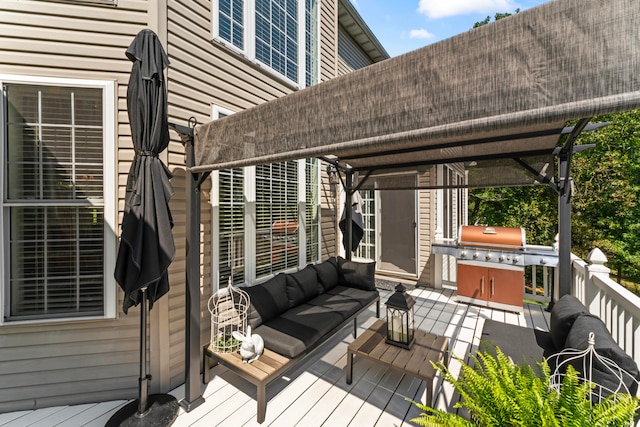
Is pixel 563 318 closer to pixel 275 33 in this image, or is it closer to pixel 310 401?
pixel 310 401

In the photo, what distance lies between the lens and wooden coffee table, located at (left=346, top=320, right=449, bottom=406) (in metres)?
2.31

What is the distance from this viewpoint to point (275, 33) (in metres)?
4.05

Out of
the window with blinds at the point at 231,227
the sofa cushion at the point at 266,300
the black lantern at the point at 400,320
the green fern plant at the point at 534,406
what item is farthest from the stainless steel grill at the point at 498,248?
the window with blinds at the point at 231,227

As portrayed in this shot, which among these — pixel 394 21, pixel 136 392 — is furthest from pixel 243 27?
pixel 394 21

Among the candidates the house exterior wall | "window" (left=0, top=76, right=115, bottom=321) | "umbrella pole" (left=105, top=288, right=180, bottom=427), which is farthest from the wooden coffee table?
"window" (left=0, top=76, right=115, bottom=321)

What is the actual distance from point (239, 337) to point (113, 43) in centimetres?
298

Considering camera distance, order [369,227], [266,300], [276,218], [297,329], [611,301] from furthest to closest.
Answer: [369,227], [276,218], [266,300], [297,329], [611,301]

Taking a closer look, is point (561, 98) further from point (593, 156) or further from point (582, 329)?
point (593, 156)

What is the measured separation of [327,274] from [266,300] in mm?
1340

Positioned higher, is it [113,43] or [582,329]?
[113,43]

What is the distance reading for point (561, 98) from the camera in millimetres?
910

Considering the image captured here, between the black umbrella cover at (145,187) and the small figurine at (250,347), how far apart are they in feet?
3.18

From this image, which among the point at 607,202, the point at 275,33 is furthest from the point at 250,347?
the point at 607,202

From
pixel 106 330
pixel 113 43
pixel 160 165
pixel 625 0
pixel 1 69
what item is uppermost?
pixel 113 43
